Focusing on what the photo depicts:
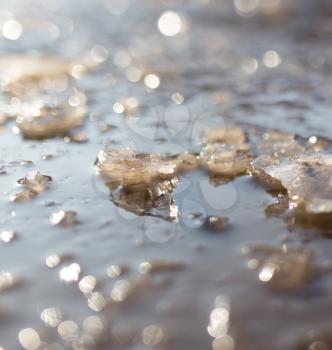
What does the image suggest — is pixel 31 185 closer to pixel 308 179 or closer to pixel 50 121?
pixel 50 121

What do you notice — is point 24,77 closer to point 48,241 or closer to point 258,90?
point 258,90

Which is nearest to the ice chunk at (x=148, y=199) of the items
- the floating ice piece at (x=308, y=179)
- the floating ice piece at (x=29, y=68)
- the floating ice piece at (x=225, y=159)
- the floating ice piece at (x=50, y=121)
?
the floating ice piece at (x=225, y=159)

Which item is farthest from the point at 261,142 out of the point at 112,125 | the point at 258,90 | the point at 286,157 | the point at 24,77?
the point at 24,77

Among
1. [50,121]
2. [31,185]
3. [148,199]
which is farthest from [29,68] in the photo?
[148,199]

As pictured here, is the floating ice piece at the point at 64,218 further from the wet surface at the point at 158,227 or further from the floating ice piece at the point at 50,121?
the floating ice piece at the point at 50,121

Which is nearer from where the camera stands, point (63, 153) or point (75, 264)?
point (75, 264)

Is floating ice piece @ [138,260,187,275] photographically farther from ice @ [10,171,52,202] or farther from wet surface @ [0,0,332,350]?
ice @ [10,171,52,202]
